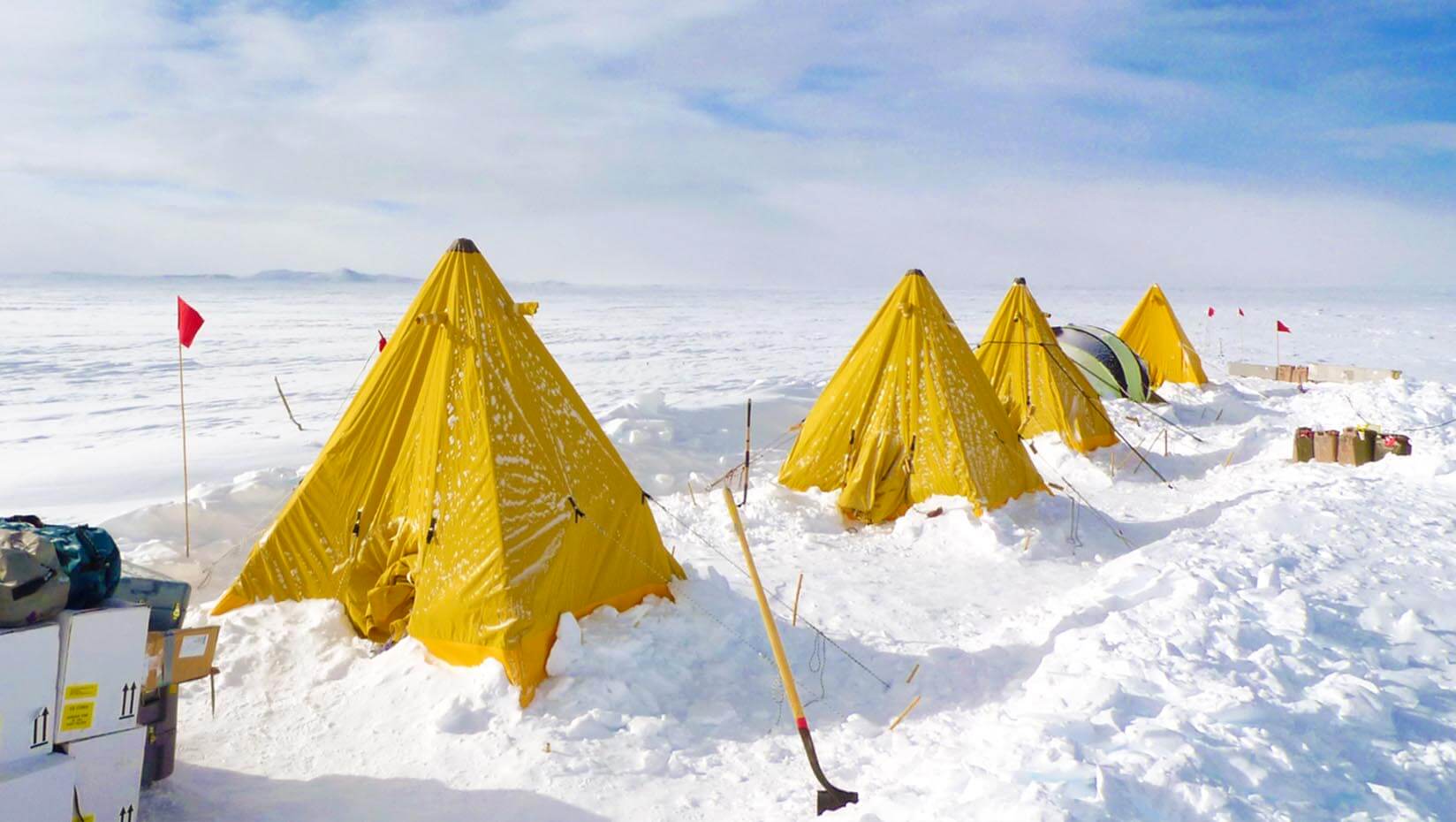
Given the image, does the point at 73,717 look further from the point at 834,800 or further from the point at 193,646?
the point at 834,800

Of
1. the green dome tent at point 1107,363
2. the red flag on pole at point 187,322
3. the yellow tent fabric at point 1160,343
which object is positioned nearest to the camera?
the red flag on pole at point 187,322

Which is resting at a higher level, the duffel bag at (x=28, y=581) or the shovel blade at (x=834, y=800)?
the duffel bag at (x=28, y=581)

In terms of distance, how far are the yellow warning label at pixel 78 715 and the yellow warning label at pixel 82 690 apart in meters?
0.03

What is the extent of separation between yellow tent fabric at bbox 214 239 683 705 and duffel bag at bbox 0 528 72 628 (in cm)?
249

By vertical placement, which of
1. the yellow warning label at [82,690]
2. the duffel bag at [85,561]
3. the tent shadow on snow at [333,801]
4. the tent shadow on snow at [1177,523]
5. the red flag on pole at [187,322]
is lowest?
the tent shadow on snow at [333,801]

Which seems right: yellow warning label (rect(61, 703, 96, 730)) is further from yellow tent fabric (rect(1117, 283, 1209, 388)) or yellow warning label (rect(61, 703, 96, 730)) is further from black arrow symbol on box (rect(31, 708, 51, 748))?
yellow tent fabric (rect(1117, 283, 1209, 388))

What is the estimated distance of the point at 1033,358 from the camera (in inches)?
578

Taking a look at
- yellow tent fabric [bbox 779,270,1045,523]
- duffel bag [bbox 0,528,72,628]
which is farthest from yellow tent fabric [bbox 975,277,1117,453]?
duffel bag [bbox 0,528,72,628]

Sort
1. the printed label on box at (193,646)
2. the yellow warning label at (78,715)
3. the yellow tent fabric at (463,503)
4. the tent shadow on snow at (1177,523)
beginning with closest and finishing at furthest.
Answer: the yellow warning label at (78,715), the printed label on box at (193,646), the yellow tent fabric at (463,503), the tent shadow on snow at (1177,523)

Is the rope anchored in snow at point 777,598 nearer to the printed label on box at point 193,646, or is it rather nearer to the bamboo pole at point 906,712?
the bamboo pole at point 906,712

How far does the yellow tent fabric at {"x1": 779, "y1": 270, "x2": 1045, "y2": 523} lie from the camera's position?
33.7 feet

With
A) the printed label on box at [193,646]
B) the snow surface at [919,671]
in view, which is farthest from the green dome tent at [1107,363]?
the printed label on box at [193,646]

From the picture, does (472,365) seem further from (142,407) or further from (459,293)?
(142,407)

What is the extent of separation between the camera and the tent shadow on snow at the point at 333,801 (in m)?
4.50
